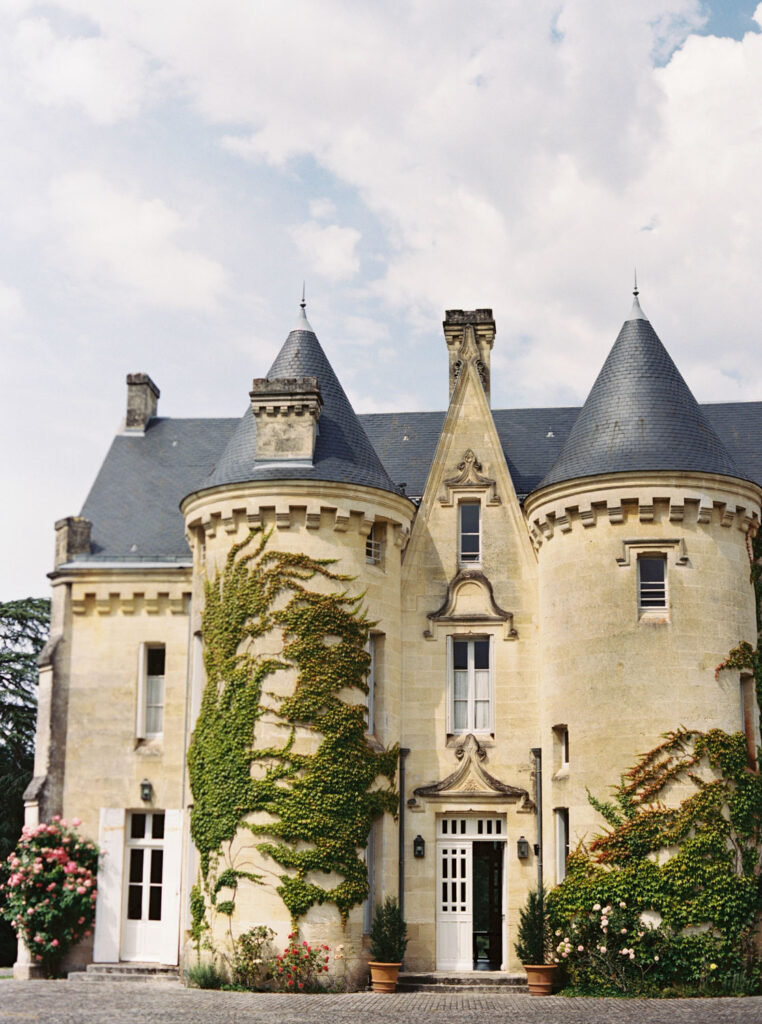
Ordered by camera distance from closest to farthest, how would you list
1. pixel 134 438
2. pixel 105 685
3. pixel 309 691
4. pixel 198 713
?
pixel 309 691, pixel 198 713, pixel 105 685, pixel 134 438

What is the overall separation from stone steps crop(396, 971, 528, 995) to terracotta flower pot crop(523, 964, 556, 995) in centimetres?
52

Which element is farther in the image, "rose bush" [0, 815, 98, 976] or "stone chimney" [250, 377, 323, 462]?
"rose bush" [0, 815, 98, 976]

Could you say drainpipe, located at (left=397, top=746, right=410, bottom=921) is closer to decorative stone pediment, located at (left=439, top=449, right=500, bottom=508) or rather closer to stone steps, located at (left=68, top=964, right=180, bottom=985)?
stone steps, located at (left=68, top=964, right=180, bottom=985)

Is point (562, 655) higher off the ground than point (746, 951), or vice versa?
point (562, 655)

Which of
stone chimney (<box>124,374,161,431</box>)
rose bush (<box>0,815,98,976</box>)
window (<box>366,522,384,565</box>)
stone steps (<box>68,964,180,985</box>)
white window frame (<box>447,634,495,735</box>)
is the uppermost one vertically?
stone chimney (<box>124,374,161,431</box>)

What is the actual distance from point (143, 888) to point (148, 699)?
11.6 ft

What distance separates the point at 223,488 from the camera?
73.2ft

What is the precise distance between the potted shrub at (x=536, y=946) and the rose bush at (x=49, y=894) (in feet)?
26.5

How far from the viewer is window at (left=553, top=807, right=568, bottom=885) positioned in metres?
21.5

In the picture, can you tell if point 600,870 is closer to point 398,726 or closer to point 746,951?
point 746,951

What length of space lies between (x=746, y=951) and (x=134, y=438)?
1659 centimetres

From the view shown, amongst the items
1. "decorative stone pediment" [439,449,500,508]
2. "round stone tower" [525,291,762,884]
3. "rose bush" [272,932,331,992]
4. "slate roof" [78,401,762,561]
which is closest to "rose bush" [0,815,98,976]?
"rose bush" [272,932,331,992]

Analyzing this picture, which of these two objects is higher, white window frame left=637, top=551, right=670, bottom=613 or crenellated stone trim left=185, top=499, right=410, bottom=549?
crenellated stone trim left=185, top=499, right=410, bottom=549

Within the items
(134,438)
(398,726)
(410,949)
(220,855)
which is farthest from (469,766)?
(134,438)
